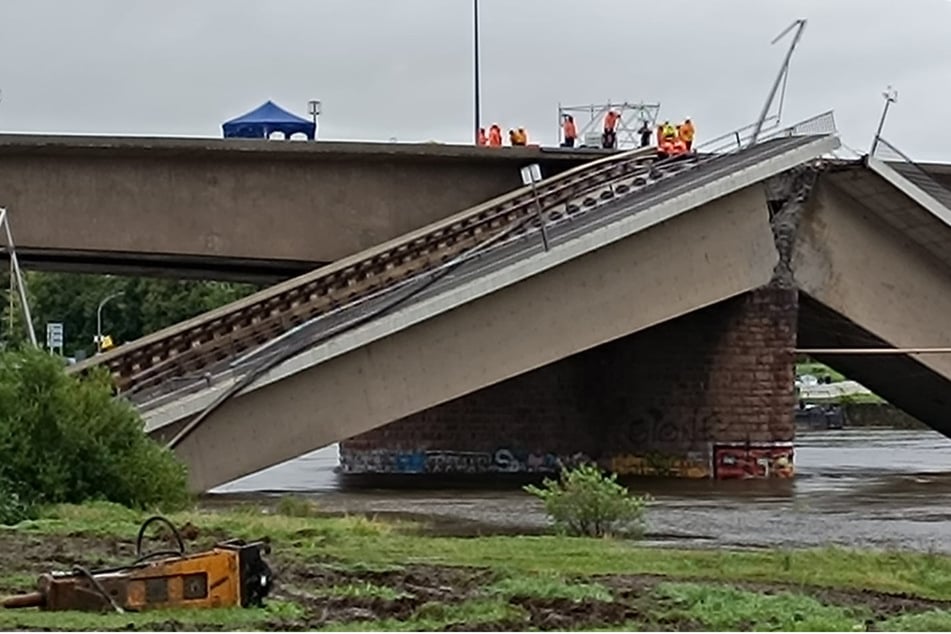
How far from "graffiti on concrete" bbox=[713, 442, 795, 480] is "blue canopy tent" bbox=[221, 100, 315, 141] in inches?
520

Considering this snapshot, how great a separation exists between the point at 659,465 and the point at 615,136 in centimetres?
846

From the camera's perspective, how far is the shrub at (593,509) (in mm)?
24500

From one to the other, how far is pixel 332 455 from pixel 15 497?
3740 cm

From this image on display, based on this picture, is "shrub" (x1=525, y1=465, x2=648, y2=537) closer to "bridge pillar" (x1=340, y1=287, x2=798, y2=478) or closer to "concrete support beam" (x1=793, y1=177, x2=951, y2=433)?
"bridge pillar" (x1=340, y1=287, x2=798, y2=478)

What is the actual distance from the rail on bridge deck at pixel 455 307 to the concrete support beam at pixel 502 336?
3 cm

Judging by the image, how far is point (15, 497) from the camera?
2284cm

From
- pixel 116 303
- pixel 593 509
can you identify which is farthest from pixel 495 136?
pixel 116 303

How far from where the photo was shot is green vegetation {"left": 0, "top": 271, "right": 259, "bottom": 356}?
9706cm

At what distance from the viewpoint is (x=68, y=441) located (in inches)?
947

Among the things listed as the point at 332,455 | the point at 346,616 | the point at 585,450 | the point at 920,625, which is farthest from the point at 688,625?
the point at 332,455

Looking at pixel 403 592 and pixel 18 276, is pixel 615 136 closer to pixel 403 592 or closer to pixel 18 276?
pixel 18 276

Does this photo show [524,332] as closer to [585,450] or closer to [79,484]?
[585,450]

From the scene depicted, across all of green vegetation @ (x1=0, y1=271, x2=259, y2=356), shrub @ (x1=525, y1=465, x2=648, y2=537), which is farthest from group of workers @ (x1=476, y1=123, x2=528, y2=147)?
green vegetation @ (x1=0, y1=271, x2=259, y2=356)

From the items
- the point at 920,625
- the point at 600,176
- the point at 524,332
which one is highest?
the point at 600,176
